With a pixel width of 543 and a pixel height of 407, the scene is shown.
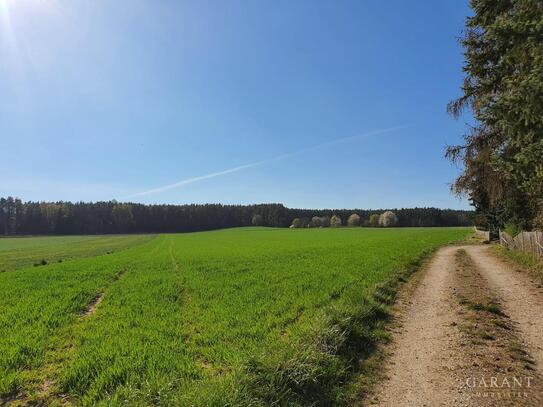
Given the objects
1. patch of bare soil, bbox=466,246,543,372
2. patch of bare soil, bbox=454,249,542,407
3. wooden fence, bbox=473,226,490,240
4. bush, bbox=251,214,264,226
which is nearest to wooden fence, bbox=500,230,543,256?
patch of bare soil, bbox=466,246,543,372

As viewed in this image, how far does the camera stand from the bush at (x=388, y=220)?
5399 inches

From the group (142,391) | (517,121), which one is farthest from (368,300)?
(142,391)

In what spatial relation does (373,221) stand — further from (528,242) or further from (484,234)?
(528,242)

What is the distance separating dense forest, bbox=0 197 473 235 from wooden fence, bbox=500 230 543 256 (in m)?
108

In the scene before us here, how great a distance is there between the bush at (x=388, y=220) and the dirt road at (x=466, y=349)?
12961 centimetres

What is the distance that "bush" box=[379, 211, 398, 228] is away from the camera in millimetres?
137125

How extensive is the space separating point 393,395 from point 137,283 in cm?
1460

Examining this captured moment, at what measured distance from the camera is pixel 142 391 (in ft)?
17.5

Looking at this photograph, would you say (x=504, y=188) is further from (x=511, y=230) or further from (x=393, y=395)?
(x=393, y=395)

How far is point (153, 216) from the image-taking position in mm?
147375

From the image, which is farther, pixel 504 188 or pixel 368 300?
pixel 504 188

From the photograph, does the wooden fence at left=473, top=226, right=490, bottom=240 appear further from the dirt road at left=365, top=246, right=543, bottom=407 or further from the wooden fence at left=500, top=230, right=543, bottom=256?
the dirt road at left=365, top=246, right=543, bottom=407

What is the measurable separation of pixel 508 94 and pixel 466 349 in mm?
5986

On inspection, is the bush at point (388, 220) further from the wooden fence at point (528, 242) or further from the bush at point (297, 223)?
the wooden fence at point (528, 242)
